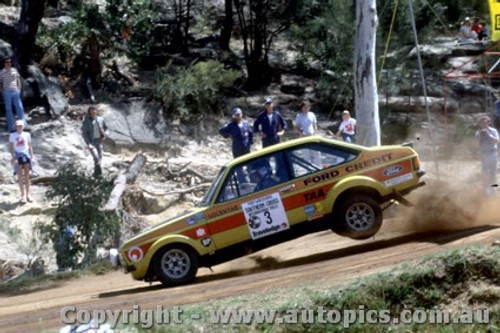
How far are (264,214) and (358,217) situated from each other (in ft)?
4.37

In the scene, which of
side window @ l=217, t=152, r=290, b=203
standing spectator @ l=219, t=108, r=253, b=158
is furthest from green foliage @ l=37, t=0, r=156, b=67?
side window @ l=217, t=152, r=290, b=203

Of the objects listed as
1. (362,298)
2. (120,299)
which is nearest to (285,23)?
(120,299)

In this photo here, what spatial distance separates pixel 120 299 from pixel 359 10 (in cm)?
840

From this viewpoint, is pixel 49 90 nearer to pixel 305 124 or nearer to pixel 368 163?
pixel 305 124

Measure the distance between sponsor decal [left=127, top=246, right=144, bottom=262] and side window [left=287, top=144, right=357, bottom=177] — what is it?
240cm

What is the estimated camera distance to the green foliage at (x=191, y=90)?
2400 centimetres

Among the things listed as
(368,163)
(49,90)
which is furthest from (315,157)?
(49,90)

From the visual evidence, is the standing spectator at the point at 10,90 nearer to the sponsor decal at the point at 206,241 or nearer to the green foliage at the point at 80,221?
the green foliage at the point at 80,221

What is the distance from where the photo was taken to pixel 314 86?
2778 cm

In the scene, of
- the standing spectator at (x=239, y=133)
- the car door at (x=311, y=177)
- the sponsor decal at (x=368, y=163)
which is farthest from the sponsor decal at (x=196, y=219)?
the standing spectator at (x=239, y=133)

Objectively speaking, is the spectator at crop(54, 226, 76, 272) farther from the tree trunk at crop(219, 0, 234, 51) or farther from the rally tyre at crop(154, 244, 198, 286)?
the tree trunk at crop(219, 0, 234, 51)

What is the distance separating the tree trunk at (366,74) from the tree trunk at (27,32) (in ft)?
35.5

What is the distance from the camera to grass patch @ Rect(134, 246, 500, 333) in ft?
27.6

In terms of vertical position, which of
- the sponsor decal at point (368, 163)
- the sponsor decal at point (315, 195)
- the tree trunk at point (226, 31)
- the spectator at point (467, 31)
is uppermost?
the tree trunk at point (226, 31)
